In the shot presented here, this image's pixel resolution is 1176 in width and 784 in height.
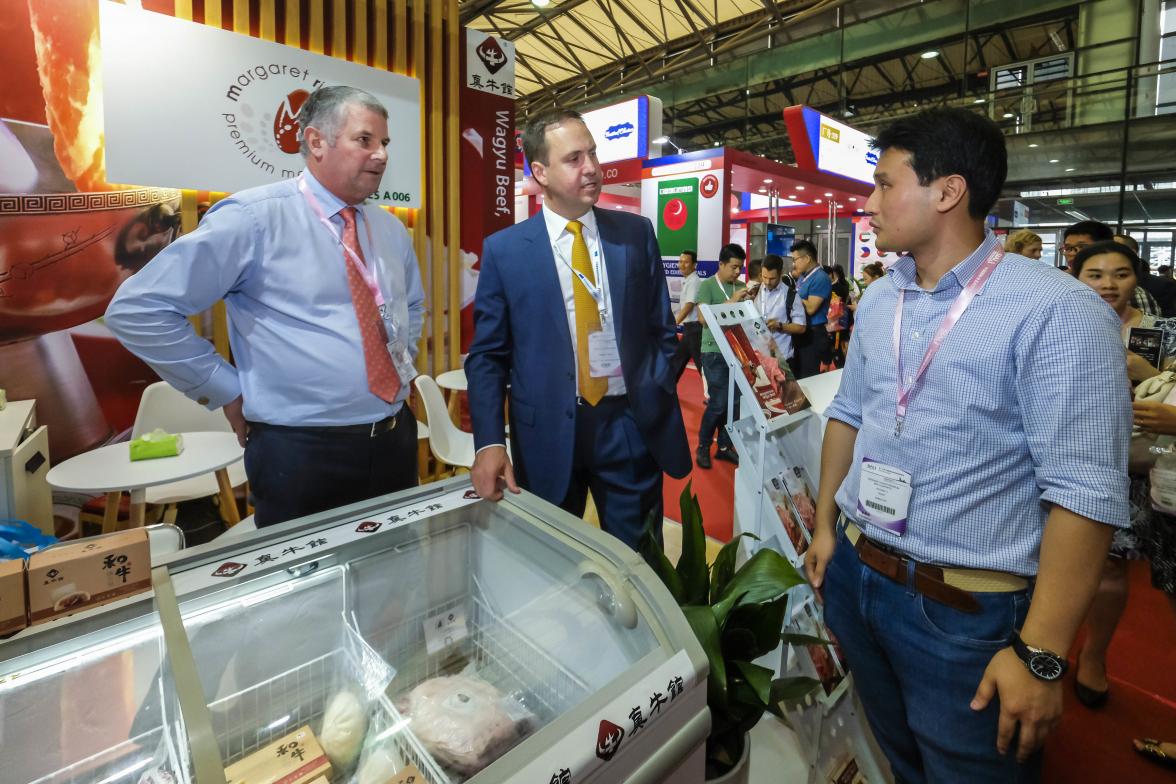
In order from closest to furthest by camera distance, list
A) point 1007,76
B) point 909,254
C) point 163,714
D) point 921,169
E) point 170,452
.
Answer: point 163,714 < point 921,169 < point 909,254 < point 170,452 < point 1007,76

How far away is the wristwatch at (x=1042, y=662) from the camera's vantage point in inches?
37.1

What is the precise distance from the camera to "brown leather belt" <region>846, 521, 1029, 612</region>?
3.52 ft

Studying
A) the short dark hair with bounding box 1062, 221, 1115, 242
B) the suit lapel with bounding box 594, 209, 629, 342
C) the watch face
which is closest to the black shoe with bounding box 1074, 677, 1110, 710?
the watch face

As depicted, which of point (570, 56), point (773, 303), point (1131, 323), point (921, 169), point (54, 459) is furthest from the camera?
point (570, 56)

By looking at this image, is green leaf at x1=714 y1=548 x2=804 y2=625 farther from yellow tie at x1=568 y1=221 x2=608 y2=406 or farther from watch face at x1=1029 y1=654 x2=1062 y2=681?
yellow tie at x1=568 y1=221 x2=608 y2=406

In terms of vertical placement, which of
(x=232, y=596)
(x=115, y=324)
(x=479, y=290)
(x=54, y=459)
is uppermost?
(x=479, y=290)

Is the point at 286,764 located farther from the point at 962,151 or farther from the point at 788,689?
the point at 962,151

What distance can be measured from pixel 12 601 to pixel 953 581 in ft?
4.58

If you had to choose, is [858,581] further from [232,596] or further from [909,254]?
[232,596]

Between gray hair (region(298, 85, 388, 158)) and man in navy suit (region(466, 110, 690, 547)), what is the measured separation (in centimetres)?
43

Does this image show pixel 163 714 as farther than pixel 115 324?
No

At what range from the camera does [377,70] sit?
385 centimetres

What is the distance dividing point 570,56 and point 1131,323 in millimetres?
13374

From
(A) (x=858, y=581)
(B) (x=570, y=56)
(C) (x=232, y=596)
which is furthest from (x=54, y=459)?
(B) (x=570, y=56)
